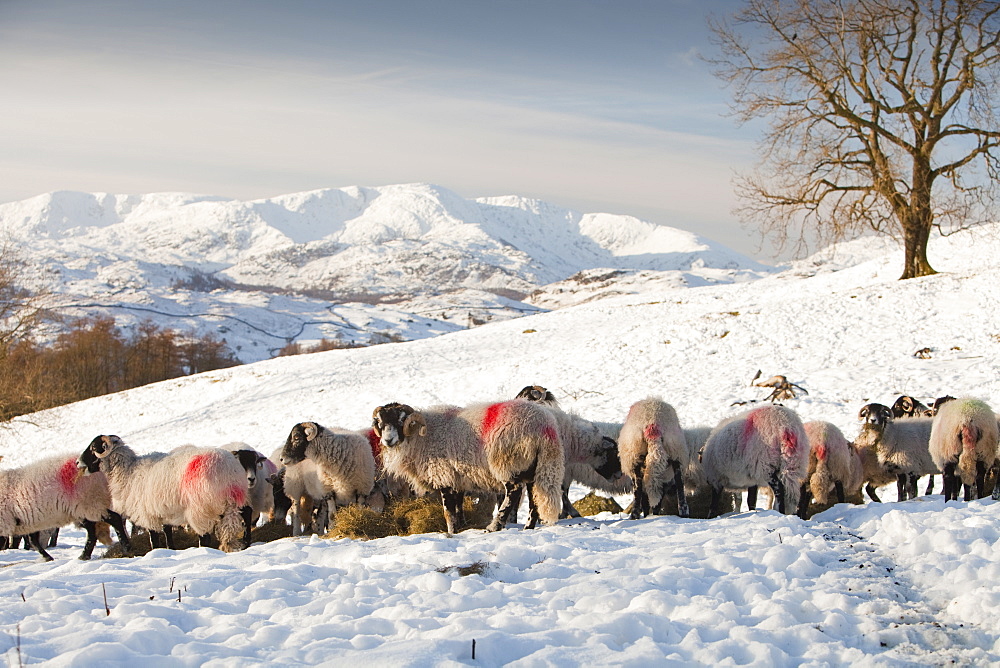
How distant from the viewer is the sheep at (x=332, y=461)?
10461 mm

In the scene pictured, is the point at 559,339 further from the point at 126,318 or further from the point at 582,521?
the point at 126,318

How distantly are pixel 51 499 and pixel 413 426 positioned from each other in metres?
6.00

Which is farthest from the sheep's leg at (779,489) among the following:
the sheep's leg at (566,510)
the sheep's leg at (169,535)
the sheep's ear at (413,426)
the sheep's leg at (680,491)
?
the sheep's leg at (169,535)

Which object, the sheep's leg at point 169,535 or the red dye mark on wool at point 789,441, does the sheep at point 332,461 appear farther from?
the red dye mark on wool at point 789,441

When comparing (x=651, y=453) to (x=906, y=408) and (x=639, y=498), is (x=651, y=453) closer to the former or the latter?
(x=639, y=498)

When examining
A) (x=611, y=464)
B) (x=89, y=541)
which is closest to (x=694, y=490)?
(x=611, y=464)

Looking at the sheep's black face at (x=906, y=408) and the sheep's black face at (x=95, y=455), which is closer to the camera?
the sheep's black face at (x=95, y=455)

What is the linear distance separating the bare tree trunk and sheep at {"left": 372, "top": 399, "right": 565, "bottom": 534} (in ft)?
83.4

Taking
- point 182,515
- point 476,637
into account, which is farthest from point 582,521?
point 182,515

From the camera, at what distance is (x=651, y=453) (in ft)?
33.7

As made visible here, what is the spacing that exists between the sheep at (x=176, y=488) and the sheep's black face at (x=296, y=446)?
0.67 meters

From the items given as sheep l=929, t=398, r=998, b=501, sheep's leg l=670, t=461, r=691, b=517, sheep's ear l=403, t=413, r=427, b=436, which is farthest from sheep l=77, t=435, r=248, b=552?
sheep l=929, t=398, r=998, b=501

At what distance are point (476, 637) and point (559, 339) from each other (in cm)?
2682

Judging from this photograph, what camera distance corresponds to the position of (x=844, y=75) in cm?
2905
